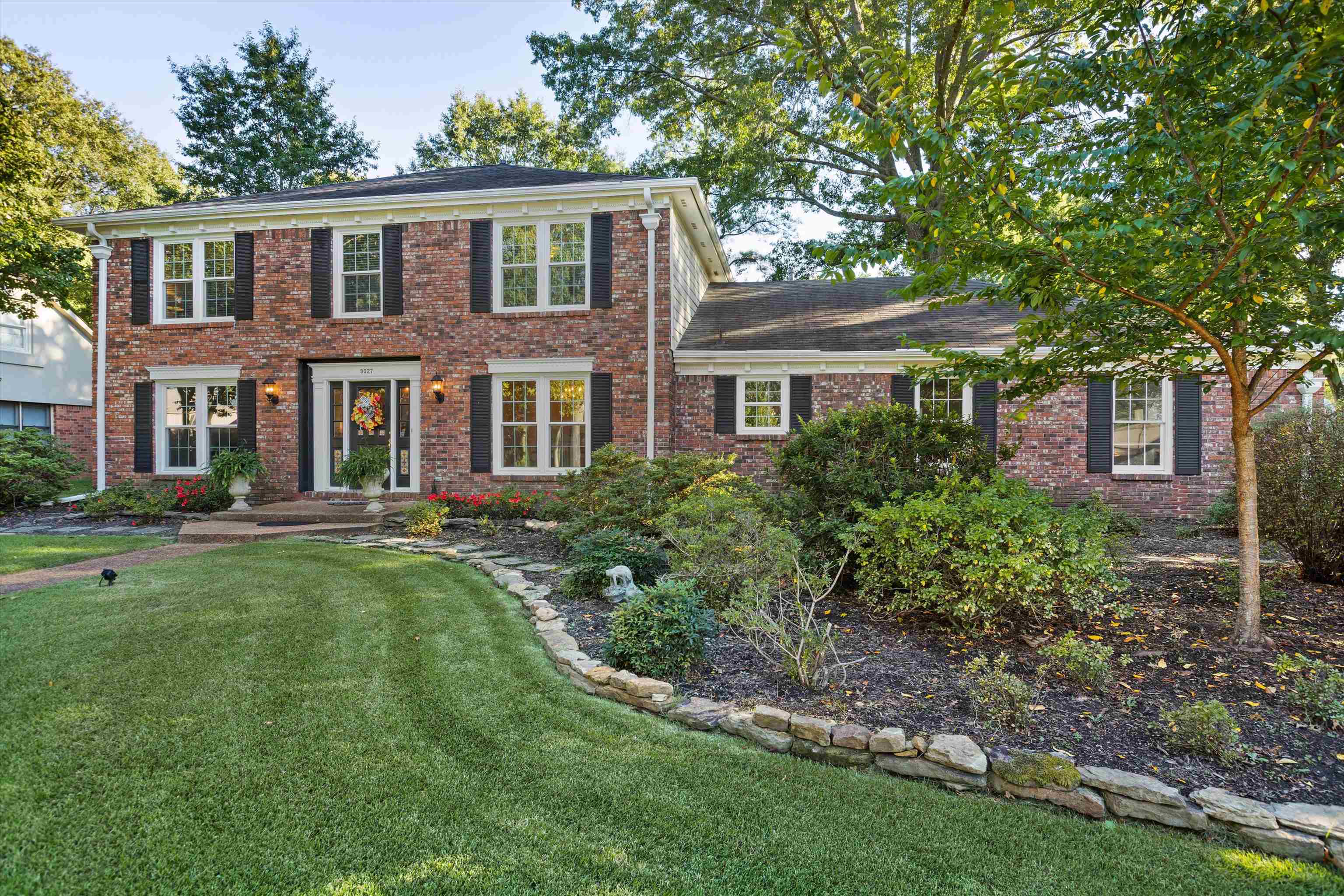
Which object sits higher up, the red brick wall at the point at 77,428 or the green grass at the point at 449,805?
the red brick wall at the point at 77,428

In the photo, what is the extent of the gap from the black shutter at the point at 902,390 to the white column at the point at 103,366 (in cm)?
1408

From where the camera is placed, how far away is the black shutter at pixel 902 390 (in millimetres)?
10375

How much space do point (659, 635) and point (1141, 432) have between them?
10589mm

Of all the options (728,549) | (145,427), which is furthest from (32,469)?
(728,549)

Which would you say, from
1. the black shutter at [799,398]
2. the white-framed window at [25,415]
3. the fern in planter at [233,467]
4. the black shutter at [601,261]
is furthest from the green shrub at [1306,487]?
the white-framed window at [25,415]

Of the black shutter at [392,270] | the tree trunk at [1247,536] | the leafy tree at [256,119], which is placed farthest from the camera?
the leafy tree at [256,119]

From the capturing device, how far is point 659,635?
3.61 m

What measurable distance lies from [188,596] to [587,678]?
3.79 m

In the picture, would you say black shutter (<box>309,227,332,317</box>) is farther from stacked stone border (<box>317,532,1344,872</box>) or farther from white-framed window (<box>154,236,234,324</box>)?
stacked stone border (<box>317,532,1344,872</box>)

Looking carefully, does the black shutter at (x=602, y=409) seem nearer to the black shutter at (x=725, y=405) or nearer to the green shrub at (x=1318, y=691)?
the black shutter at (x=725, y=405)

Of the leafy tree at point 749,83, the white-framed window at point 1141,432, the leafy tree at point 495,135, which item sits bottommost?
the white-framed window at point 1141,432

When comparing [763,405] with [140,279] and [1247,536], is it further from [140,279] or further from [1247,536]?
[140,279]

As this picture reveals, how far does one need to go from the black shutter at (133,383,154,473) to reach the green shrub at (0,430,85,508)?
1.53m

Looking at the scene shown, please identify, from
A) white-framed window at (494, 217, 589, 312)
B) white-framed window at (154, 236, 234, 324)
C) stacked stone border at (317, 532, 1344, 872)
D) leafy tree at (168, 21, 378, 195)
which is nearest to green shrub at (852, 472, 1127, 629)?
stacked stone border at (317, 532, 1344, 872)
